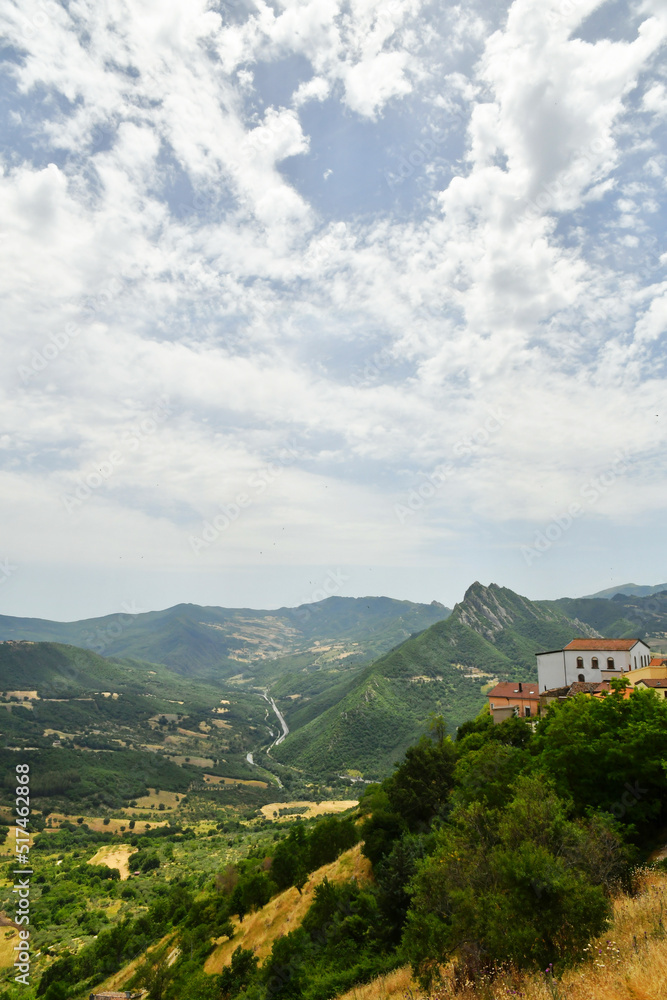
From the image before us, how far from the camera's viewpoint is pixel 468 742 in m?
45.8

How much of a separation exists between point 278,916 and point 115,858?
84.7m

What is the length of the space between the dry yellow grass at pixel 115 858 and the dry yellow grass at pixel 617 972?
10410 centimetres

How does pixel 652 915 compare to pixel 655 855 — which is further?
pixel 655 855

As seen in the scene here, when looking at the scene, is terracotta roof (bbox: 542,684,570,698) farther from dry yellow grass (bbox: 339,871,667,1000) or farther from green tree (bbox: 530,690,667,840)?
dry yellow grass (bbox: 339,871,667,1000)

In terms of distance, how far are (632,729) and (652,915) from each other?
13.2m

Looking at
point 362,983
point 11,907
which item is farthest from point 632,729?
point 11,907

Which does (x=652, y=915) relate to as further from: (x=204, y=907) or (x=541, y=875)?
(x=204, y=907)

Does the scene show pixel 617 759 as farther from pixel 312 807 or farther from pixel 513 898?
pixel 312 807

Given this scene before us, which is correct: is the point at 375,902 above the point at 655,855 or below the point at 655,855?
below

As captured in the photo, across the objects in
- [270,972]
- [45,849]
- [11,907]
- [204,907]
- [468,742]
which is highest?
[468,742]

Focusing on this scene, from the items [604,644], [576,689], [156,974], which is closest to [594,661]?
[604,644]

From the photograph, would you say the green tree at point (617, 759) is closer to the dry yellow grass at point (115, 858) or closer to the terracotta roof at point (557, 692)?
the terracotta roof at point (557, 692)

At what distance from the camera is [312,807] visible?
448 ft

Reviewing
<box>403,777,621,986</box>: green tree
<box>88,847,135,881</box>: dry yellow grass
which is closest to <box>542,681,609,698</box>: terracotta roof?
<box>403,777,621,986</box>: green tree
